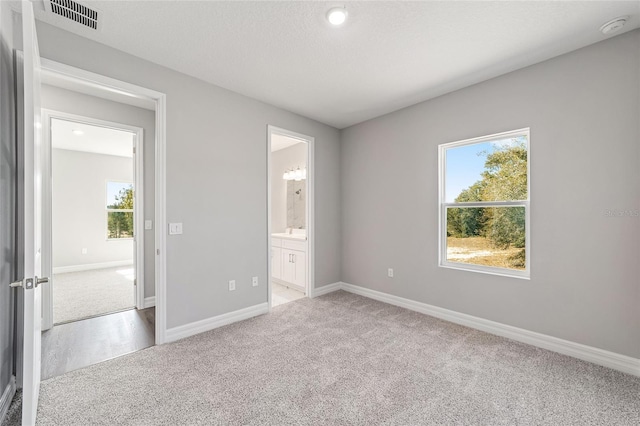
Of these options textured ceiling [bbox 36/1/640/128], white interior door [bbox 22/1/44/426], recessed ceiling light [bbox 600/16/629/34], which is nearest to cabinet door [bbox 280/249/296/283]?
textured ceiling [bbox 36/1/640/128]

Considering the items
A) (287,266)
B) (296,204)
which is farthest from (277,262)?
(296,204)

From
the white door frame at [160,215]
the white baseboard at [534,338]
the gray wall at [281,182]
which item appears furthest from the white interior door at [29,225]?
the gray wall at [281,182]

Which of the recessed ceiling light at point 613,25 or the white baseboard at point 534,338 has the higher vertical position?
the recessed ceiling light at point 613,25

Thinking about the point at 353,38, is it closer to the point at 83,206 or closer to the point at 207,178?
the point at 207,178

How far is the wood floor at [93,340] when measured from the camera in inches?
91.8

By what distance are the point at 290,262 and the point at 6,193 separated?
3.34 meters

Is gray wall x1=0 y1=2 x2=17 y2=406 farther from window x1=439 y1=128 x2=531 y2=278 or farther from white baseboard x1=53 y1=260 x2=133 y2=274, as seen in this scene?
white baseboard x1=53 y1=260 x2=133 y2=274

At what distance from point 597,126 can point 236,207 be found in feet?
11.4

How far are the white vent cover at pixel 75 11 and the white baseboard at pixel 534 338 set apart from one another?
4.12 metres

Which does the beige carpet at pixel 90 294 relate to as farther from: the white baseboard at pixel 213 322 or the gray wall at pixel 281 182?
the gray wall at pixel 281 182

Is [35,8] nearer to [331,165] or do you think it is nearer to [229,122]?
[229,122]

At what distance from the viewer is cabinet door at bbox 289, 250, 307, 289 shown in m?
4.28

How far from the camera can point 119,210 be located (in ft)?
22.3

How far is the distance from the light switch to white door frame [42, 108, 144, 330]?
1259 mm
